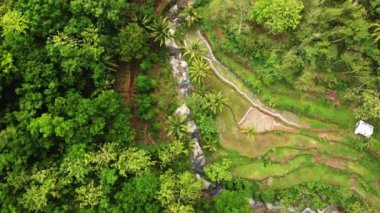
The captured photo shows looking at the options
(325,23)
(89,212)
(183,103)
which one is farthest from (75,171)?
(325,23)

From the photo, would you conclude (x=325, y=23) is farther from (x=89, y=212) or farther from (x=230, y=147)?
(x=89, y=212)

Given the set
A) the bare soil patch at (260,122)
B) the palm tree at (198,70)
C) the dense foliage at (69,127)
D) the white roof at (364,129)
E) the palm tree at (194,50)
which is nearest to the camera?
the dense foliage at (69,127)

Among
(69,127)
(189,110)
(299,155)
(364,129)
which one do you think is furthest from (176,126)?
(364,129)

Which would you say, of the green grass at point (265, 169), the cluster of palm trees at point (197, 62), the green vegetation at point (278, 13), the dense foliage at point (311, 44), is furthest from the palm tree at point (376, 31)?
the cluster of palm trees at point (197, 62)

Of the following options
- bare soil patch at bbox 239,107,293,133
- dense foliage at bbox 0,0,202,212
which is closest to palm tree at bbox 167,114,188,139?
dense foliage at bbox 0,0,202,212

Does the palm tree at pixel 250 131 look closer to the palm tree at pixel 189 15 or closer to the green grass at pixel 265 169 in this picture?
the green grass at pixel 265 169

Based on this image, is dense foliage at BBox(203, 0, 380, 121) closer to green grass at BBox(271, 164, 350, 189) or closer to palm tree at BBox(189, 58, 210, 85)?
palm tree at BBox(189, 58, 210, 85)

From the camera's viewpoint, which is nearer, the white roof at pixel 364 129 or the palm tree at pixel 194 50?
the white roof at pixel 364 129
